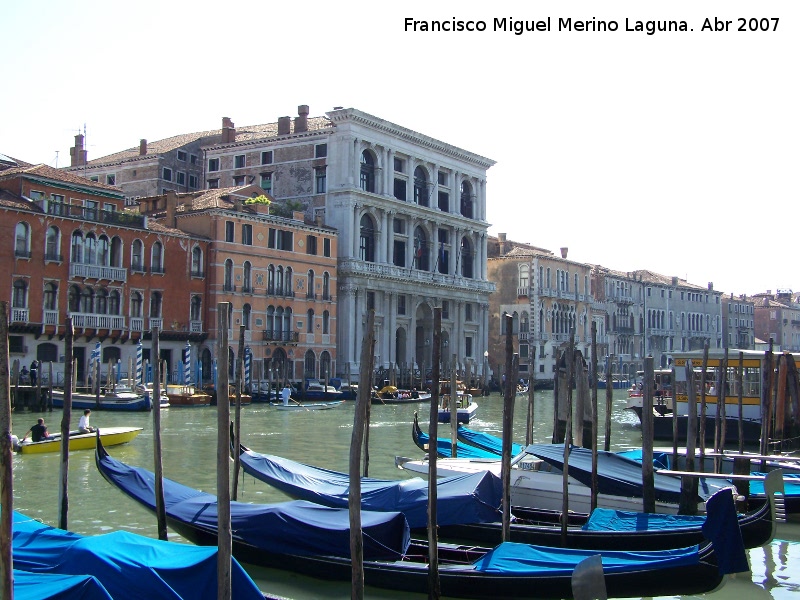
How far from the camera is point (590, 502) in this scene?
962cm

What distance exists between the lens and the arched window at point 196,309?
2945 centimetres

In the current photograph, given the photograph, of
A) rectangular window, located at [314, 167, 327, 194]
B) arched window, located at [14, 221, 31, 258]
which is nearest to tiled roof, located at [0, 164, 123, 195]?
arched window, located at [14, 221, 31, 258]

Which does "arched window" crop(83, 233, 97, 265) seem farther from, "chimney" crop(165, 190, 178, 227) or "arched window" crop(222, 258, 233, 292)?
"arched window" crop(222, 258, 233, 292)

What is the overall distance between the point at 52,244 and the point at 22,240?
35.0 inches

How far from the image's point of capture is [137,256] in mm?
27844

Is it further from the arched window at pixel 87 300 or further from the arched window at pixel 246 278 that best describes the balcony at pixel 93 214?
the arched window at pixel 246 278

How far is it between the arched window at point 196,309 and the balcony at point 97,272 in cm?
266

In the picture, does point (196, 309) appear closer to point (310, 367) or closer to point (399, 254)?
point (310, 367)

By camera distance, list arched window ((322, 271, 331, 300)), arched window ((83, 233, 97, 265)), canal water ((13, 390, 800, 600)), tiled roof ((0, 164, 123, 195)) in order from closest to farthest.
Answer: canal water ((13, 390, 800, 600))
tiled roof ((0, 164, 123, 195))
arched window ((83, 233, 97, 265))
arched window ((322, 271, 331, 300))

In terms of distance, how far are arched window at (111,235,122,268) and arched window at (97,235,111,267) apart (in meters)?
0.13

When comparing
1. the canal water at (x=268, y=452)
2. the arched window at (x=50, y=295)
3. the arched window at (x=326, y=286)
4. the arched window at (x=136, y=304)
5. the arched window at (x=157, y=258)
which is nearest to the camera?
the canal water at (x=268, y=452)

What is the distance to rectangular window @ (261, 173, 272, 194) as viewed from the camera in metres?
37.2

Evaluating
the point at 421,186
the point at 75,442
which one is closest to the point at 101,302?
the point at 75,442

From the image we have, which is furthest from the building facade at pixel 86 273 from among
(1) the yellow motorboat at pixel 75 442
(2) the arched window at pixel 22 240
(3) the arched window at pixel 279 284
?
(1) the yellow motorboat at pixel 75 442
